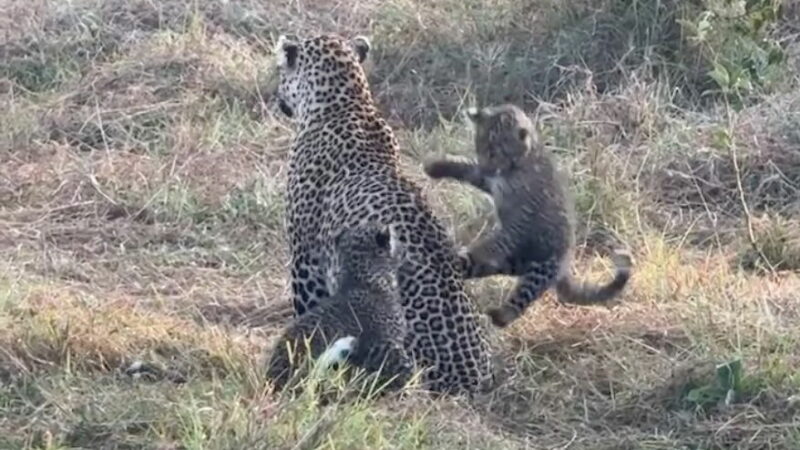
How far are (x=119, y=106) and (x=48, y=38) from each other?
94 cm

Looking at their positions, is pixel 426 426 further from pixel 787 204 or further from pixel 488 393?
pixel 787 204

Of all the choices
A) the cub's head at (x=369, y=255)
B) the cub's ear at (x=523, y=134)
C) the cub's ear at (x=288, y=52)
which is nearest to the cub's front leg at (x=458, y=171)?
the cub's ear at (x=523, y=134)

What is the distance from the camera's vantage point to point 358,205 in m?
5.89

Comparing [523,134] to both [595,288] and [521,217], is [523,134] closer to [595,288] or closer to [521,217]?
[521,217]

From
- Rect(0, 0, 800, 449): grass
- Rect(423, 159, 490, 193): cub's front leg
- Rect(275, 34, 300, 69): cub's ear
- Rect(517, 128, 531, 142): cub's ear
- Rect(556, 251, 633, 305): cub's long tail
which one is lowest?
Rect(0, 0, 800, 449): grass

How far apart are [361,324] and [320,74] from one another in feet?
4.36

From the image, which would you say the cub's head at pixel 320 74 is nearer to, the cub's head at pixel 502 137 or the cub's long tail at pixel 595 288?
the cub's head at pixel 502 137

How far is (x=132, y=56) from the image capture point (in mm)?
9391

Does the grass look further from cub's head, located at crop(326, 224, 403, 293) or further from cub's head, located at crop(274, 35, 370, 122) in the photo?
cub's head, located at crop(274, 35, 370, 122)

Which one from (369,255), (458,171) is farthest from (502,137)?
(369,255)

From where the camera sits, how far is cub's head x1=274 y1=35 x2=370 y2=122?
250 inches

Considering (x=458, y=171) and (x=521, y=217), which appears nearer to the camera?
(x=521, y=217)

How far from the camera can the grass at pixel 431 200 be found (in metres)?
5.27

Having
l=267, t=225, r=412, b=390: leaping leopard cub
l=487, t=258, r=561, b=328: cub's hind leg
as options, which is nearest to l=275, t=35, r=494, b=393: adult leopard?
l=267, t=225, r=412, b=390: leaping leopard cub
